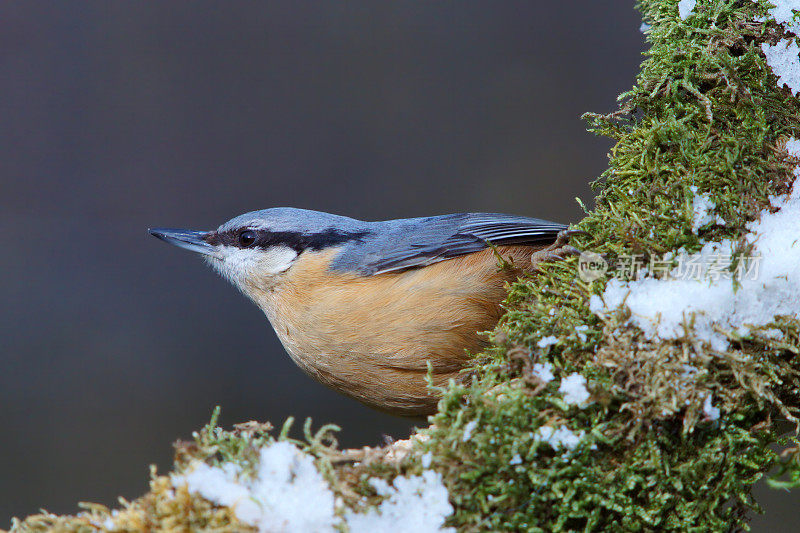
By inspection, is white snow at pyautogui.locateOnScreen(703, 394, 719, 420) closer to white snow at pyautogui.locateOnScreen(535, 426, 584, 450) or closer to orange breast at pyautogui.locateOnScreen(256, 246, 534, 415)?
white snow at pyautogui.locateOnScreen(535, 426, 584, 450)

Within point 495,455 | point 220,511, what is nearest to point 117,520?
point 220,511

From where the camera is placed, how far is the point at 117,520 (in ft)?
3.55

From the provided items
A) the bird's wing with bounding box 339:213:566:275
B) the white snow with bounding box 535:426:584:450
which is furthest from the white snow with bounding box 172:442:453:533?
the bird's wing with bounding box 339:213:566:275

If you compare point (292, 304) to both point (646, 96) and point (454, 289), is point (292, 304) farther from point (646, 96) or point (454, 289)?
point (646, 96)

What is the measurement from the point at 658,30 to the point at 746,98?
39cm

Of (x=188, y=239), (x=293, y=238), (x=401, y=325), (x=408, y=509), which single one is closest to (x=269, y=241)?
(x=293, y=238)

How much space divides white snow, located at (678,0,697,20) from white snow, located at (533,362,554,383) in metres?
1.04

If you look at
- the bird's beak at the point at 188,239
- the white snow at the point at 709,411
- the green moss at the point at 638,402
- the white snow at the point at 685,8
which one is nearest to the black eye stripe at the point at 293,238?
the bird's beak at the point at 188,239

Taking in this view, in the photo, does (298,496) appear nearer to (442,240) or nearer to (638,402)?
(638,402)

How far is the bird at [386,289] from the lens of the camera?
6.83ft

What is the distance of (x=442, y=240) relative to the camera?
7.40 ft

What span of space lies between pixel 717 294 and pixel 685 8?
89 centimetres

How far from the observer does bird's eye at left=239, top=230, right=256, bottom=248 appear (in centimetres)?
252

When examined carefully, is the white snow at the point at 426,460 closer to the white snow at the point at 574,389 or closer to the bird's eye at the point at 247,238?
the white snow at the point at 574,389
